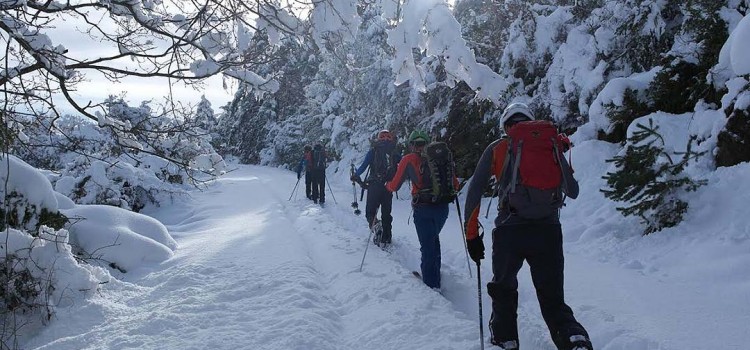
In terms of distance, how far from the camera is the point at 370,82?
821 inches

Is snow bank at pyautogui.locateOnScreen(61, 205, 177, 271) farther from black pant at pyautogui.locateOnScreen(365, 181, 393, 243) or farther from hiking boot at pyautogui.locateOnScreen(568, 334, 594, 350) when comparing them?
hiking boot at pyautogui.locateOnScreen(568, 334, 594, 350)

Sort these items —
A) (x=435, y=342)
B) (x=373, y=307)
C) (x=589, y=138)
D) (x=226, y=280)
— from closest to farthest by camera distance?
Result: (x=435, y=342) < (x=373, y=307) < (x=226, y=280) < (x=589, y=138)

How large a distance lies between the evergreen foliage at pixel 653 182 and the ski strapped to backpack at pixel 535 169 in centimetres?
321

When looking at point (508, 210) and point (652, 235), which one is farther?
point (652, 235)

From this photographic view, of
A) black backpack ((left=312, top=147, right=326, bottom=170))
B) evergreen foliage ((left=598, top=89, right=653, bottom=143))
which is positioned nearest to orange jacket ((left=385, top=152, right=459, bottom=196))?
evergreen foliage ((left=598, top=89, right=653, bottom=143))

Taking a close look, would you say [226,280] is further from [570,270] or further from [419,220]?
[570,270]

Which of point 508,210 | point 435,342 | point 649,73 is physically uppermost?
point 649,73

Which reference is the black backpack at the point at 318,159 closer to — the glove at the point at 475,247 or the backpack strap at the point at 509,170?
the glove at the point at 475,247

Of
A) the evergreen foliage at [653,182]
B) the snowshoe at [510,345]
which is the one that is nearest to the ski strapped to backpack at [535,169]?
the snowshoe at [510,345]

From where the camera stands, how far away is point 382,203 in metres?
8.76

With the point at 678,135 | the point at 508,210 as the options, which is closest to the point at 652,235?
the point at 678,135

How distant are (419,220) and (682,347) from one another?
10.4 ft

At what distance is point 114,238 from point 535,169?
6.00 metres

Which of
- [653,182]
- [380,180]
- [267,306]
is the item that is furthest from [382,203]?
[653,182]
